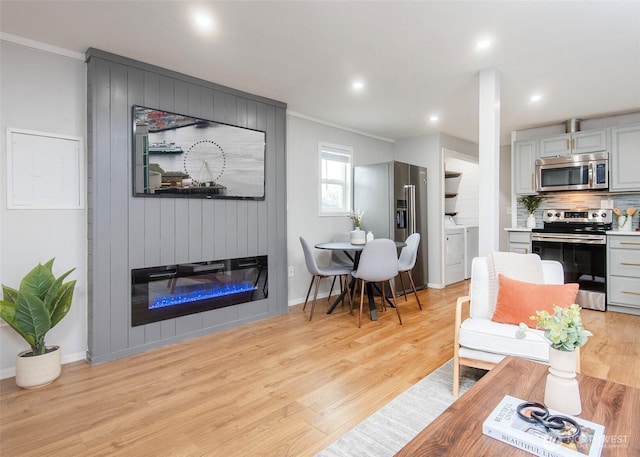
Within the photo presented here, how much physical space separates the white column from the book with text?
2.07m

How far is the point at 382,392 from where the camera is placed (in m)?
2.26

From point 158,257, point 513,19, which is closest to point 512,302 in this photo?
point 513,19

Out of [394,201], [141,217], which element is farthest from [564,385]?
[394,201]

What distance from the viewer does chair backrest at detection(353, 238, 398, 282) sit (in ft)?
11.9

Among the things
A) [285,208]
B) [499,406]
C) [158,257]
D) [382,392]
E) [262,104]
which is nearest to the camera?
[499,406]

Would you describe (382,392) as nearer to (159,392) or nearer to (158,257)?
(159,392)

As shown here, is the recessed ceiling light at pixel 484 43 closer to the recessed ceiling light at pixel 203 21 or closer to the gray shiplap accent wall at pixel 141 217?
the recessed ceiling light at pixel 203 21

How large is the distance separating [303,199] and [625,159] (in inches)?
163

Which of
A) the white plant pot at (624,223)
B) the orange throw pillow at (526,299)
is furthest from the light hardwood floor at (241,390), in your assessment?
the white plant pot at (624,223)

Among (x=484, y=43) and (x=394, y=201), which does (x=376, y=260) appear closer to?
(x=394, y=201)

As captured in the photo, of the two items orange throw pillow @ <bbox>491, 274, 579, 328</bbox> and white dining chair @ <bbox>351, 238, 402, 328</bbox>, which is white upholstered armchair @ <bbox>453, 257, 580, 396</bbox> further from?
white dining chair @ <bbox>351, 238, 402, 328</bbox>

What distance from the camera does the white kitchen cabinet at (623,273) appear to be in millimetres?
3982

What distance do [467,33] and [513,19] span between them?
0.30 m

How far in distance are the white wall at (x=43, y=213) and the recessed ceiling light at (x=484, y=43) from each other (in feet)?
10.7
